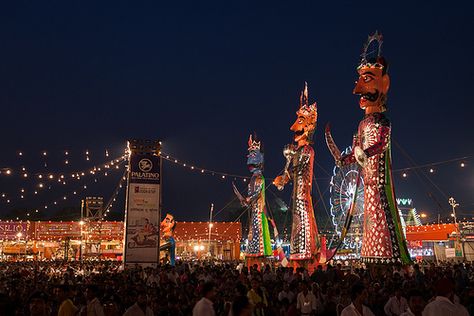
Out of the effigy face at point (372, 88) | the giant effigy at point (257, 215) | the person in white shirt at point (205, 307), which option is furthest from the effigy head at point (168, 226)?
the person in white shirt at point (205, 307)

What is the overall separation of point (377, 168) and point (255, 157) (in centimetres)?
1181

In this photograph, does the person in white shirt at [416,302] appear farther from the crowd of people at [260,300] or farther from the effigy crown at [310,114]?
the effigy crown at [310,114]

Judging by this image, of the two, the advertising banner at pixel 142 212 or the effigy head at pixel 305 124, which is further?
the effigy head at pixel 305 124

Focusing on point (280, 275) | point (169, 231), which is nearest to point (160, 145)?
point (280, 275)

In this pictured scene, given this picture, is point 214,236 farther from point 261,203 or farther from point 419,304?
point 419,304

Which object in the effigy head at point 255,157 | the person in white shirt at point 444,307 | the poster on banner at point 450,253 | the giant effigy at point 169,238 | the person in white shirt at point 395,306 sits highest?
the effigy head at point 255,157

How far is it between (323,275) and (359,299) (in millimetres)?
8420

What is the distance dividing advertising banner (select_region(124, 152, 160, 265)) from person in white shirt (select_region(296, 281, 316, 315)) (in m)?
12.6

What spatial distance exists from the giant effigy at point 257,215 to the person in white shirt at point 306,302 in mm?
17379

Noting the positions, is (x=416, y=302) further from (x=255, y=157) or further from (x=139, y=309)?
(x=255, y=157)

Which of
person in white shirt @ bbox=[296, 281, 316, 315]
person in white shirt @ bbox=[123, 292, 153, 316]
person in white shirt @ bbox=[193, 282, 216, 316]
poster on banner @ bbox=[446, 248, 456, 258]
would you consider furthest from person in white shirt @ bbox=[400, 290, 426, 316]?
poster on banner @ bbox=[446, 248, 456, 258]

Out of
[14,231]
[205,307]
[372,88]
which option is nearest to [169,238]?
[14,231]

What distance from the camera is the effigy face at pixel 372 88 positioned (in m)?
16.8

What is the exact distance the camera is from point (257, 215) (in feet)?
86.8
